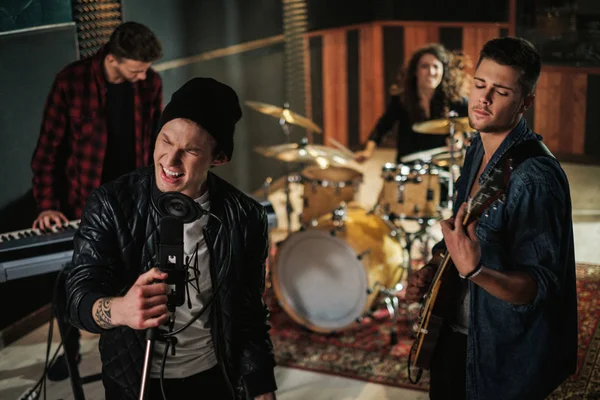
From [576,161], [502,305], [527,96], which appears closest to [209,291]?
[502,305]

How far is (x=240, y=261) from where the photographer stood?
2213 mm

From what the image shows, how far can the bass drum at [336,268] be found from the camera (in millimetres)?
4645

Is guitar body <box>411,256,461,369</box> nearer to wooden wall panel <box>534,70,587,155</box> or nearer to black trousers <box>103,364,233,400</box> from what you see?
black trousers <box>103,364,233,400</box>

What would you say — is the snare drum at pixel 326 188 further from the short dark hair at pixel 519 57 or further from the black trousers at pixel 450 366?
the short dark hair at pixel 519 57

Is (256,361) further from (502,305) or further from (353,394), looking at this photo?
(353,394)

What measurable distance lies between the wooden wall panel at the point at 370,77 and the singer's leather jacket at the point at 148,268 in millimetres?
7379

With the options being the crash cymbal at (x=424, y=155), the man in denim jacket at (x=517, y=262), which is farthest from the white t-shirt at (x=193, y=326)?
the crash cymbal at (x=424, y=155)

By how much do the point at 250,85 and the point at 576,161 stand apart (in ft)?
11.3

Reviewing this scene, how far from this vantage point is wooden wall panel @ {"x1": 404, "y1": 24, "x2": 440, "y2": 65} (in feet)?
30.2

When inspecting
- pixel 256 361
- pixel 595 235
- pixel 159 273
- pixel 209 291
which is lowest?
pixel 595 235

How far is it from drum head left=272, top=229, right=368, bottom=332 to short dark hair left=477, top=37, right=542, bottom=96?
2.26 meters

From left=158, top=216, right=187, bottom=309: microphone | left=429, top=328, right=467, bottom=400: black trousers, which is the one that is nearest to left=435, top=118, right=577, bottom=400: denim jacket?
left=429, top=328, right=467, bottom=400: black trousers

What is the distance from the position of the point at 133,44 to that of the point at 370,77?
5.95 m

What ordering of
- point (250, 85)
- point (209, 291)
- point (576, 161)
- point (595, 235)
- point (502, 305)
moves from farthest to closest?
point (576, 161) < point (250, 85) < point (595, 235) < point (502, 305) < point (209, 291)
